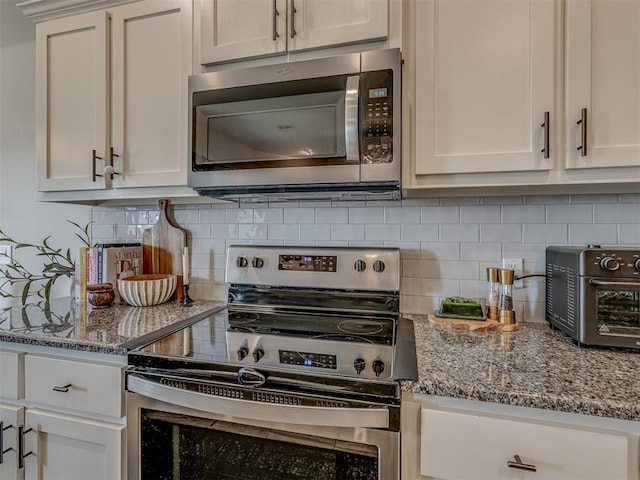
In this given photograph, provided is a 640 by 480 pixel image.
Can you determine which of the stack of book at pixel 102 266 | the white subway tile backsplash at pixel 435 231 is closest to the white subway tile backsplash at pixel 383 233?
the white subway tile backsplash at pixel 435 231

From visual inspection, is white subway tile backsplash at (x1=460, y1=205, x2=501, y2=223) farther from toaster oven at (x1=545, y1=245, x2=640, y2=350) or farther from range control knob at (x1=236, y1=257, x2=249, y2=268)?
range control knob at (x1=236, y1=257, x2=249, y2=268)

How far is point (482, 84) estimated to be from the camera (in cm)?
110

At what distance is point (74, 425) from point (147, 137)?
3.47 ft

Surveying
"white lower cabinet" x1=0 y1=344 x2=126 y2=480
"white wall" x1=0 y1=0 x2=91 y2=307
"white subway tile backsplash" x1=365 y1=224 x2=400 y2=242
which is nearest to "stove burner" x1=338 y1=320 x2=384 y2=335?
"white subway tile backsplash" x1=365 y1=224 x2=400 y2=242

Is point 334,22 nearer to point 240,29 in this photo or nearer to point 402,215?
point 240,29

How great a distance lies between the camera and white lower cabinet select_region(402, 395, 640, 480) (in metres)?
0.72

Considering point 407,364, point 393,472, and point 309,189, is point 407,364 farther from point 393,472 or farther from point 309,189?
point 309,189

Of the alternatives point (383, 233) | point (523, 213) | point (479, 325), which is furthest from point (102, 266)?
point (523, 213)

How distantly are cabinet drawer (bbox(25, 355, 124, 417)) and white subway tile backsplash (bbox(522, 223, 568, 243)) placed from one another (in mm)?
1485

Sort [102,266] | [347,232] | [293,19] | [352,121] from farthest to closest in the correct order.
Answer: [102,266] → [347,232] → [293,19] → [352,121]

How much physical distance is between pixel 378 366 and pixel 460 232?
0.75 m

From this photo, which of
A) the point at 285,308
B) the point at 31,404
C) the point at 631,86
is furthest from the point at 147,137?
the point at 631,86

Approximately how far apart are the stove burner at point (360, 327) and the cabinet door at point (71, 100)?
1.19 metres

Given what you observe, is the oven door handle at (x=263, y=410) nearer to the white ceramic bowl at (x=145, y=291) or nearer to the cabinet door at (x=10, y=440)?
the cabinet door at (x=10, y=440)
